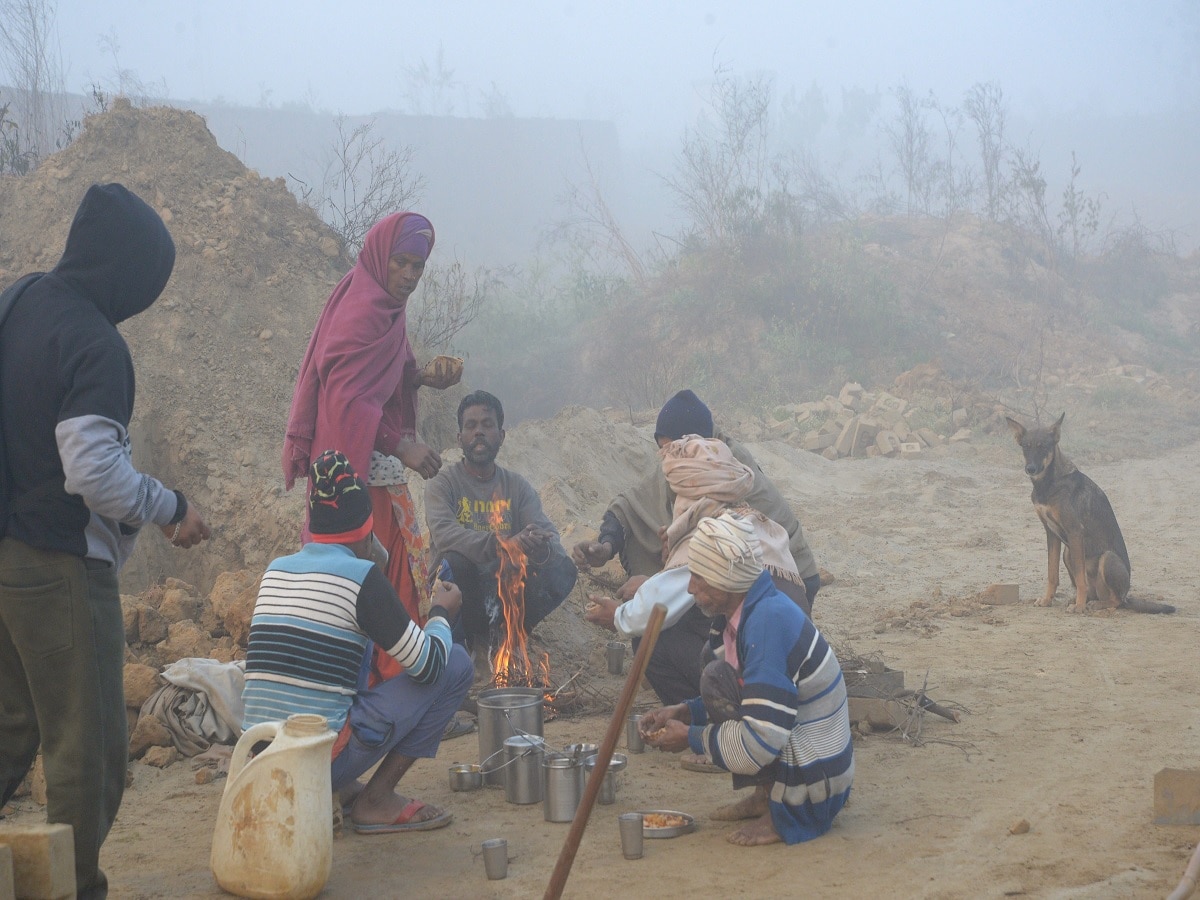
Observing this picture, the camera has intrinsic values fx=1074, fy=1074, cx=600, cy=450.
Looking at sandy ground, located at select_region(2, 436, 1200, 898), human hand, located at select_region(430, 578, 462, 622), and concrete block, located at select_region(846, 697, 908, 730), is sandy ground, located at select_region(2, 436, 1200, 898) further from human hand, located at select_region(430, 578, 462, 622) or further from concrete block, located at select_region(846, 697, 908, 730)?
human hand, located at select_region(430, 578, 462, 622)

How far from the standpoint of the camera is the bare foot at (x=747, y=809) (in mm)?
4352

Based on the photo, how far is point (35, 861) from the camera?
286cm

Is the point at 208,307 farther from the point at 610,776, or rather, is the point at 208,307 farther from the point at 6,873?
the point at 6,873

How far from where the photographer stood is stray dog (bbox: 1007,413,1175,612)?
8.81m

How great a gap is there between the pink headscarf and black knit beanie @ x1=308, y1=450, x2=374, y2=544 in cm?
115

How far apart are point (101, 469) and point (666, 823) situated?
2.54 meters

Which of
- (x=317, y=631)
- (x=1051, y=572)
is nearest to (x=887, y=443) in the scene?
(x=1051, y=572)

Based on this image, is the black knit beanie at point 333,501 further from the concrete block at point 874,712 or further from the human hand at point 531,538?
the concrete block at point 874,712

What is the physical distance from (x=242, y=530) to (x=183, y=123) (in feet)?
17.5

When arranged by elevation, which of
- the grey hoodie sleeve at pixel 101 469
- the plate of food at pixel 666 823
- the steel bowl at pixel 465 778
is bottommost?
the steel bowl at pixel 465 778

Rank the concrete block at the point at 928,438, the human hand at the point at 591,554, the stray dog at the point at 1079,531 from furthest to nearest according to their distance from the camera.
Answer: the concrete block at the point at 928,438 → the stray dog at the point at 1079,531 → the human hand at the point at 591,554

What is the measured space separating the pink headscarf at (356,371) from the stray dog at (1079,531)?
600 centimetres

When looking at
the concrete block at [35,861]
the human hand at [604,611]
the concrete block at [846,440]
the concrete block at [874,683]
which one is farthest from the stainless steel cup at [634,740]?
the concrete block at [846,440]

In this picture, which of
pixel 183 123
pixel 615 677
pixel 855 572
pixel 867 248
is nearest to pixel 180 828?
pixel 615 677
